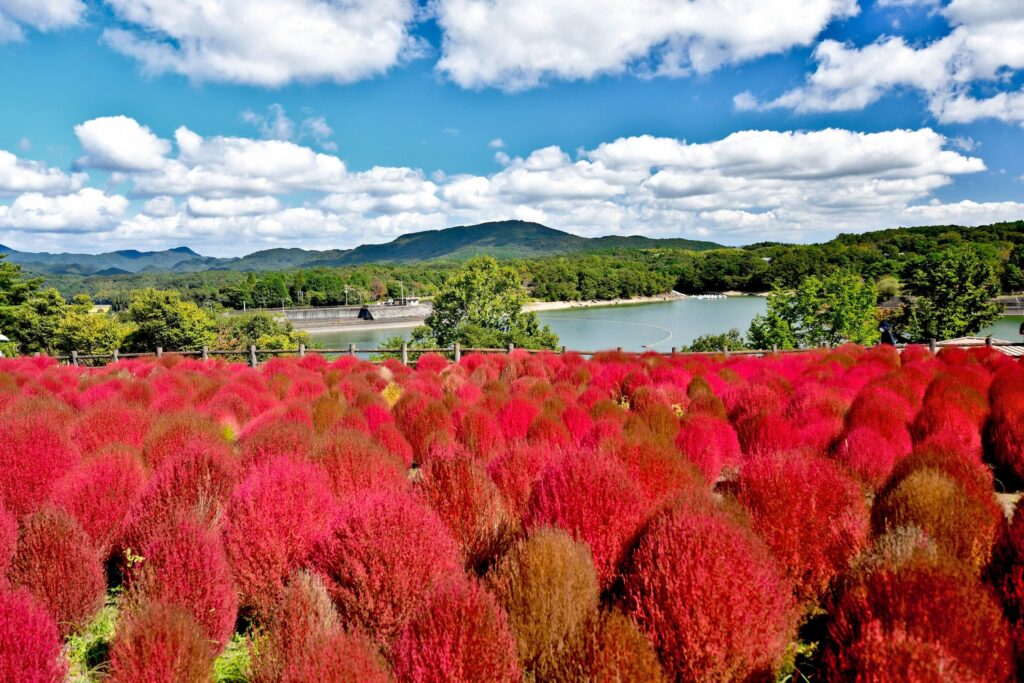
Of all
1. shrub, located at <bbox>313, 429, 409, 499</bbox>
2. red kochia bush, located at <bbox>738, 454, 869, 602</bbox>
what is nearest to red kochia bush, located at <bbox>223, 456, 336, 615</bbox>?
shrub, located at <bbox>313, 429, 409, 499</bbox>

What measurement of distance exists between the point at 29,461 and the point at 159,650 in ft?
11.5

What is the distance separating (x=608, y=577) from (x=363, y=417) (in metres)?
4.49

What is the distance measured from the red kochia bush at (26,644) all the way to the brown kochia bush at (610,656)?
230cm

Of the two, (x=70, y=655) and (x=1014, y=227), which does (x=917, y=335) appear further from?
(x=1014, y=227)

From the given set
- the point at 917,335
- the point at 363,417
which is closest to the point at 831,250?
the point at 917,335

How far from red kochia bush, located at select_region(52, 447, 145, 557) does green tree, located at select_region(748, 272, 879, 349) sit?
3812cm

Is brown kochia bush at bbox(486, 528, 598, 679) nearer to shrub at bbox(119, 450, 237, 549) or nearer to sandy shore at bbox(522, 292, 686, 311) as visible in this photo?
shrub at bbox(119, 450, 237, 549)

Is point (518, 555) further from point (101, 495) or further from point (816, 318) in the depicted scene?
point (816, 318)

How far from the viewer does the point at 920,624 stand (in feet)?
8.32

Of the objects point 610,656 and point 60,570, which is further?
point 60,570

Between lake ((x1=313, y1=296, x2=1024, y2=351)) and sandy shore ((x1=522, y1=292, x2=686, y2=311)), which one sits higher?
sandy shore ((x1=522, y1=292, x2=686, y2=311))

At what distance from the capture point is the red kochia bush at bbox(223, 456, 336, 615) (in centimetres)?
390

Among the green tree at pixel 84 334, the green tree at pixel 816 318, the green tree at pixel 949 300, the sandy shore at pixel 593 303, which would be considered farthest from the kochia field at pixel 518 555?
the sandy shore at pixel 593 303

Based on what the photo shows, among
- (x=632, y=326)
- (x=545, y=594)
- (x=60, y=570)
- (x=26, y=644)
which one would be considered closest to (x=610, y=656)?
(x=545, y=594)
